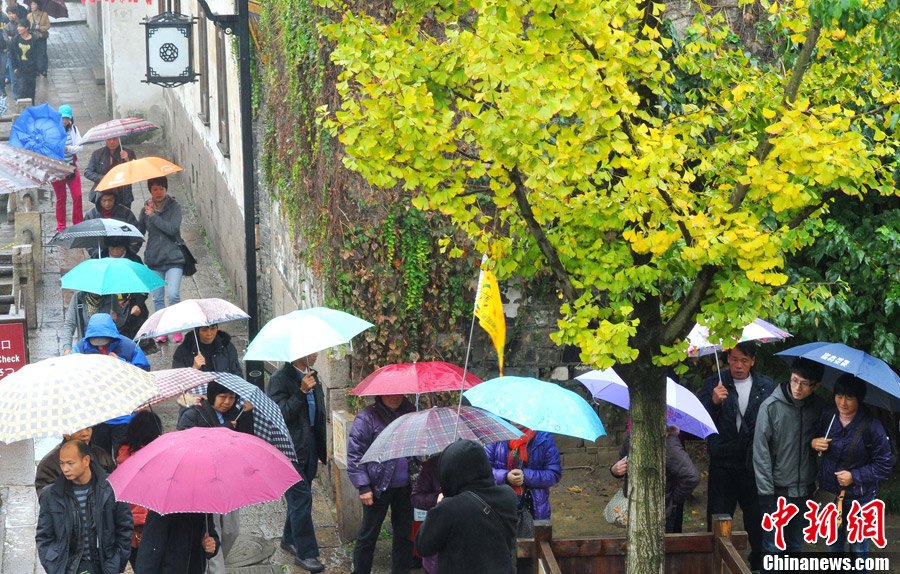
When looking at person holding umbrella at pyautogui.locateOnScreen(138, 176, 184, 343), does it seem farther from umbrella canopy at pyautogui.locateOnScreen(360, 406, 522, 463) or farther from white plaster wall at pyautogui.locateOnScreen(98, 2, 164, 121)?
white plaster wall at pyautogui.locateOnScreen(98, 2, 164, 121)

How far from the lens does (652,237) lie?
6.76 metres

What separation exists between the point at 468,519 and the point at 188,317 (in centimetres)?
407

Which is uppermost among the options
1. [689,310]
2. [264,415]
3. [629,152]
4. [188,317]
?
[629,152]

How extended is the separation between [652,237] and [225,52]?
10821mm

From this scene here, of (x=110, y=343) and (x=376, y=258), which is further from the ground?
(x=376, y=258)

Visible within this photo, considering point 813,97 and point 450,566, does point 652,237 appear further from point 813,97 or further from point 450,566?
point 450,566

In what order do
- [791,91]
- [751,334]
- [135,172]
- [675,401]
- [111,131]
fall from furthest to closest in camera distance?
[111,131] < [135,172] < [751,334] < [675,401] < [791,91]

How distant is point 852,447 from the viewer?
9.15 meters

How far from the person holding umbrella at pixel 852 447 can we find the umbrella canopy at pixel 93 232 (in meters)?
6.99

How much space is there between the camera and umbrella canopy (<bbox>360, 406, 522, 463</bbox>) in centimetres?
827

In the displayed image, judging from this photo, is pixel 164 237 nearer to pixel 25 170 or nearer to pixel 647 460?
pixel 25 170

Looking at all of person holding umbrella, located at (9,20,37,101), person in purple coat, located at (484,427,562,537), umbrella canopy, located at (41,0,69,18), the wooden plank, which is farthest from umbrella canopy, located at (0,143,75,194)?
umbrella canopy, located at (41,0,69,18)

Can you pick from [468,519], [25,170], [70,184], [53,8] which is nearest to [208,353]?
[468,519]

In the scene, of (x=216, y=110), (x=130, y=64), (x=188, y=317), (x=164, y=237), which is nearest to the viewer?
(x=188, y=317)
